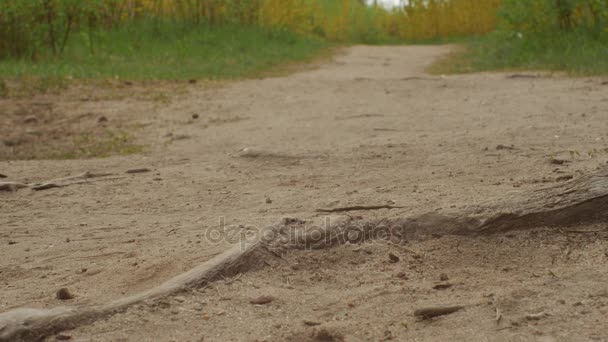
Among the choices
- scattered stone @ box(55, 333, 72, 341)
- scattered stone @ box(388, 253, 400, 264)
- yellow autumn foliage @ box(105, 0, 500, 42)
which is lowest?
scattered stone @ box(55, 333, 72, 341)

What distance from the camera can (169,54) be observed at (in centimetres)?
1104

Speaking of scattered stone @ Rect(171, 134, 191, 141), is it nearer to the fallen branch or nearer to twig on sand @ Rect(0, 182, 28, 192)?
twig on sand @ Rect(0, 182, 28, 192)

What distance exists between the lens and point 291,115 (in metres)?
6.96

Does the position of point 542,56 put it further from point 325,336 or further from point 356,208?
point 325,336

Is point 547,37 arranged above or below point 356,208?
above

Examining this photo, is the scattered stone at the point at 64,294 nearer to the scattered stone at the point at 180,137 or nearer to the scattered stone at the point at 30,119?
the scattered stone at the point at 180,137

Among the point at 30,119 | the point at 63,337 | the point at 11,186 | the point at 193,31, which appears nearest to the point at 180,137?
the point at 30,119

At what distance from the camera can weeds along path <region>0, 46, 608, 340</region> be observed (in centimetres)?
263

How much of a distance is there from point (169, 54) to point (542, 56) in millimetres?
4804

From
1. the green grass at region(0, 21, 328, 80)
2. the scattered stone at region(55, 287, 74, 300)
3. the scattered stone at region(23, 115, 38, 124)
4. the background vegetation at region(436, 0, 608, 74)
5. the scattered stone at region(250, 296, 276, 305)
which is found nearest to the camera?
the scattered stone at region(250, 296, 276, 305)

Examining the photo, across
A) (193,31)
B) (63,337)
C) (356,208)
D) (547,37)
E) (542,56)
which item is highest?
(193,31)

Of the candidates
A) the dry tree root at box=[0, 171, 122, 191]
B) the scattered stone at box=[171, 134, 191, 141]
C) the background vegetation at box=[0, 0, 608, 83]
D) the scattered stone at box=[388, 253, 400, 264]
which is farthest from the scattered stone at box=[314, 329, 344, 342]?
the background vegetation at box=[0, 0, 608, 83]

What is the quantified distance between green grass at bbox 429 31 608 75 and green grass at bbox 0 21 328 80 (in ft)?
8.36

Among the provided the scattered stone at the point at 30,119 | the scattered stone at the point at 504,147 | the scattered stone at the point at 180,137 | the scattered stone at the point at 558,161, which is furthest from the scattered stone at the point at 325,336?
the scattered stone at the point at 30,119
